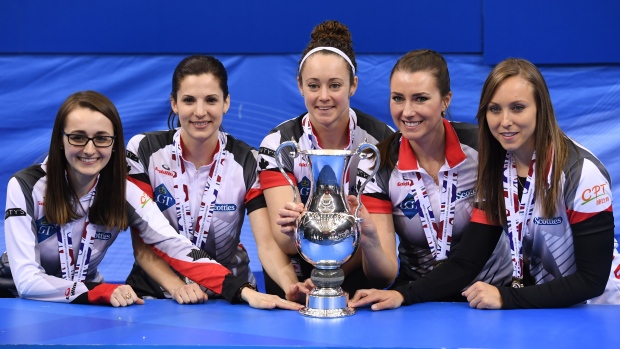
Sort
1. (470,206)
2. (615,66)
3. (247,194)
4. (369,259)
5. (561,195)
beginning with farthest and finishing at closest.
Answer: (615,66), (247,194), (470,206), (369,259), (561,195)

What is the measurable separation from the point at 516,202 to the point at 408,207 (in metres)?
0.42

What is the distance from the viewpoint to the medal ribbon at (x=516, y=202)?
259 centimetres

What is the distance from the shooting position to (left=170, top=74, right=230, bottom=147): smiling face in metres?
3.01

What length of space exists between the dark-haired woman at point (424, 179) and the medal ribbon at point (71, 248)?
3.14 ft

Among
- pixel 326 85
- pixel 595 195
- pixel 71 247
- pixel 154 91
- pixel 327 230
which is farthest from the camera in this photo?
pixel 154 91

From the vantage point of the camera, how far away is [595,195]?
245 centimetres

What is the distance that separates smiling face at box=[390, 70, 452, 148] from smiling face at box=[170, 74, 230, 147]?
0.69 meters

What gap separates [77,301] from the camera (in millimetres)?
2588

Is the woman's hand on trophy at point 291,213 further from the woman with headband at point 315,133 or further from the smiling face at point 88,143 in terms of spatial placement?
the smiling face at point 88,143

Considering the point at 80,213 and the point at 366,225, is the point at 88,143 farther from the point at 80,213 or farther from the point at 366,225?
the point at 366,225

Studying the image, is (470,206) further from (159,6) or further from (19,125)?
(19,125)

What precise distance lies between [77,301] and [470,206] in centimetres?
136

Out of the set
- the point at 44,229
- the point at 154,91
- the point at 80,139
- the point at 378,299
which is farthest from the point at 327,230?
the point at 154,91

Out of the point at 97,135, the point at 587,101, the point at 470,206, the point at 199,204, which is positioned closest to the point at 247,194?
the point at 199,204
